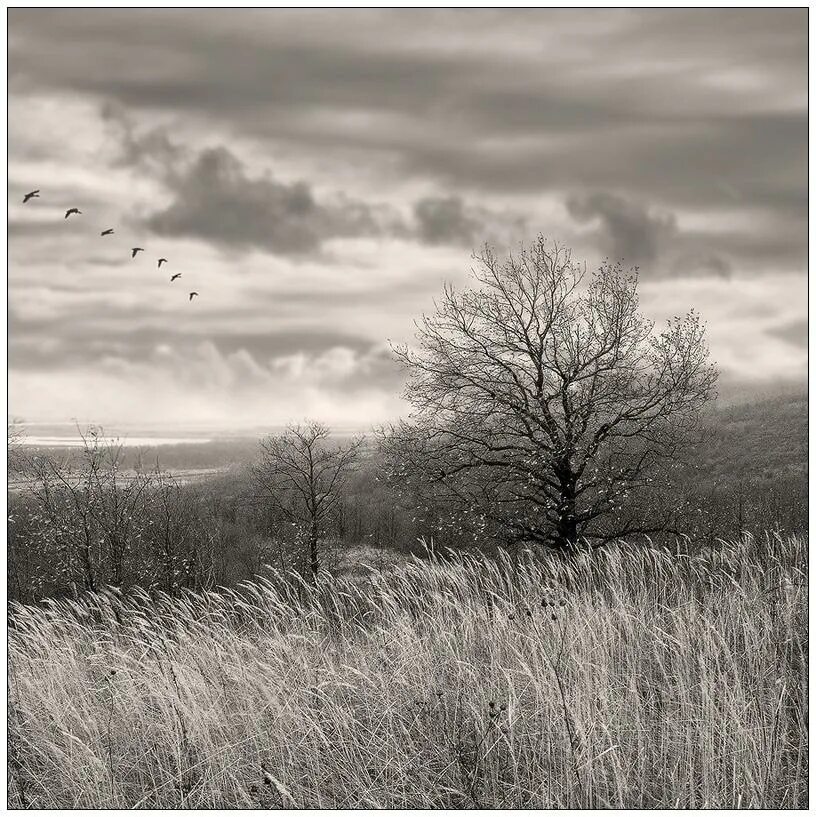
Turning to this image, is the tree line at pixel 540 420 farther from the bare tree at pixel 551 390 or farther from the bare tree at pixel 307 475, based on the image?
the bare tree at pixel 307 475


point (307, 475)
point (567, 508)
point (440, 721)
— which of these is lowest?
point (440, 721)

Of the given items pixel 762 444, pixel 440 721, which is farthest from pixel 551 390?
pixel 762 444

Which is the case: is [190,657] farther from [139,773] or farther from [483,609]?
[483,609]

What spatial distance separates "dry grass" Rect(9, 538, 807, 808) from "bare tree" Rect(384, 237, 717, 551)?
37.0 ft

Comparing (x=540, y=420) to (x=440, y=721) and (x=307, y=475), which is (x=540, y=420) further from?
(x=307, y=475)

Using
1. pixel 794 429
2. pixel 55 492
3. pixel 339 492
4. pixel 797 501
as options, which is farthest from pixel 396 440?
pixel 794 429

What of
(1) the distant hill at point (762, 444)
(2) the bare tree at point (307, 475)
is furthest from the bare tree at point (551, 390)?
(1) the distant hill at point (762, 444)

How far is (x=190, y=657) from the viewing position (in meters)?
6.34

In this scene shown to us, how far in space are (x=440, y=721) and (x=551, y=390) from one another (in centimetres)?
1505

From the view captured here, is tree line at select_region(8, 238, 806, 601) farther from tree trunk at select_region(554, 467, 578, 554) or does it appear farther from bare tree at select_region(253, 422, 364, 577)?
bare tree at select_region(253, 422, 364, 577)

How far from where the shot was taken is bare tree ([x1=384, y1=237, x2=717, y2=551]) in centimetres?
1762

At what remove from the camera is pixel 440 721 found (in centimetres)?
496

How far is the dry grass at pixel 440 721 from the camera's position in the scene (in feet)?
14.6

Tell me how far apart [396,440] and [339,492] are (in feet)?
54.4
